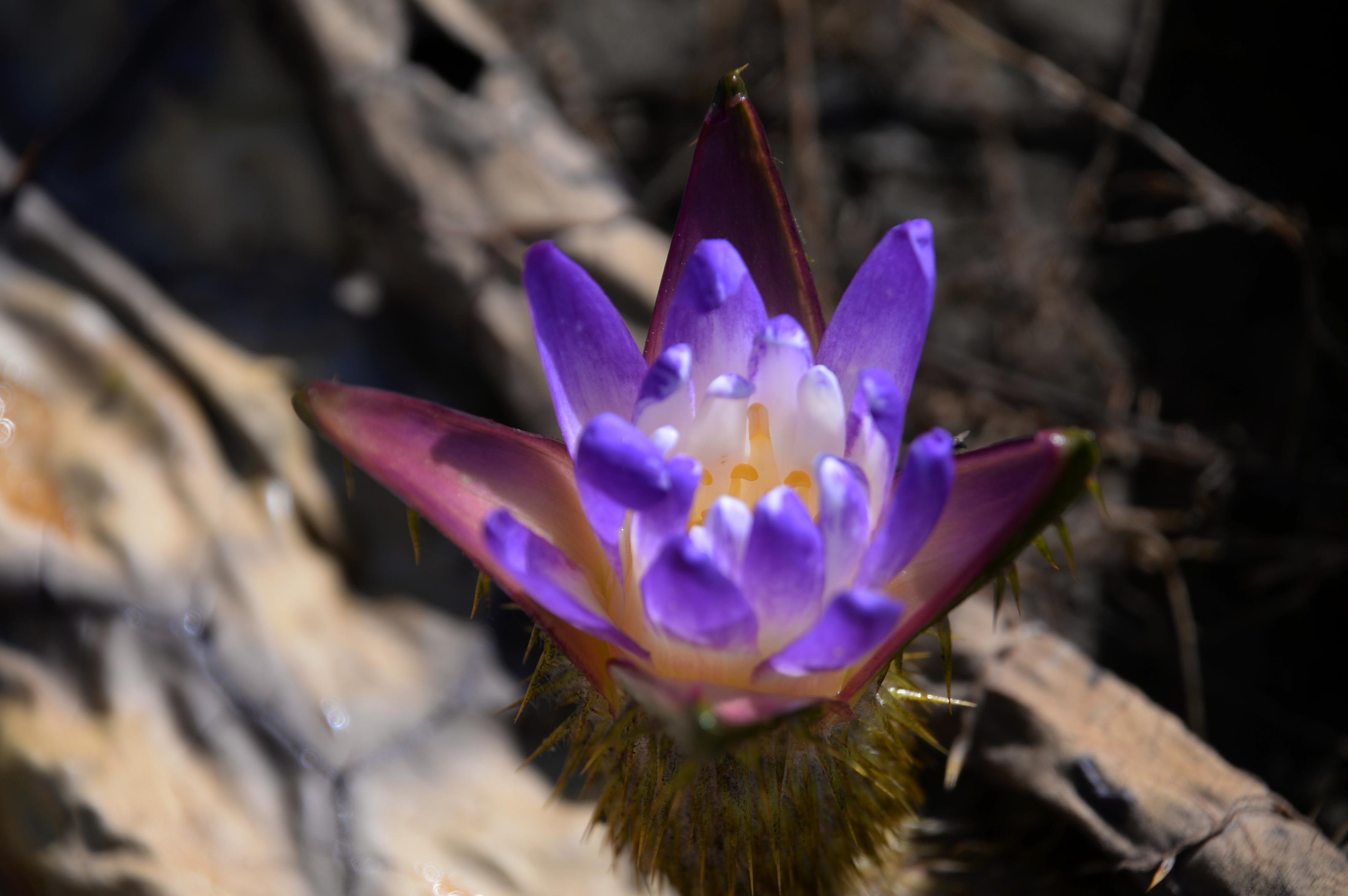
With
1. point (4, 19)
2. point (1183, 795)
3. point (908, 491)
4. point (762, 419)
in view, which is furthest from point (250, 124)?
point (1183, 795)

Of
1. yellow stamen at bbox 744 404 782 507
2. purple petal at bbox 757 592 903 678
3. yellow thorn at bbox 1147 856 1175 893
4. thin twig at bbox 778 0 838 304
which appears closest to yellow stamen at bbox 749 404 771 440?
yellow stamen at bbox 744 404 782 507

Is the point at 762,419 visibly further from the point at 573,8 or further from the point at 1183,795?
the point at 573,8

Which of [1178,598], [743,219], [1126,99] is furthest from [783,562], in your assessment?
[1126,99]

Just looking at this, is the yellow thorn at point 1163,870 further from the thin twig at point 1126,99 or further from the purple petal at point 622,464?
the thin twig at point 1126,99

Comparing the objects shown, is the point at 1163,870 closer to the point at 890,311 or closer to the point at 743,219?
the point at 890,311

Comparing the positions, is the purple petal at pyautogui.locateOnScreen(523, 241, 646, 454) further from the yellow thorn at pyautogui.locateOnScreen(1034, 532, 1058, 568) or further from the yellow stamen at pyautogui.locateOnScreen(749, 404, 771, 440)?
the yellow thorn at pyautogui.locateOnScreen(1034, 532, 1058, 568)

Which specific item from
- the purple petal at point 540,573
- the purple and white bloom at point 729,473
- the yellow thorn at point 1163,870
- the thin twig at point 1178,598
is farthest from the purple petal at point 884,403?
the thin twig at point 1178,598
